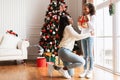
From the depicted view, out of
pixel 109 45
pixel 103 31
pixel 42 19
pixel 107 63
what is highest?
pixel 42 19

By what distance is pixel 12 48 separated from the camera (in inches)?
264

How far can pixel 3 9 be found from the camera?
7855 mm

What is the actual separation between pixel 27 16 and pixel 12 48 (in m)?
1.75

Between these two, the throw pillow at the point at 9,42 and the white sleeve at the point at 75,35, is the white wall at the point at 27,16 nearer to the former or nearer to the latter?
the throw pillow at the point at 9,42

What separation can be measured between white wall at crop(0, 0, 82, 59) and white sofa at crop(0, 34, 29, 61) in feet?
3.13

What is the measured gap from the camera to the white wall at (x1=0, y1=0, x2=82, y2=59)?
787 cm

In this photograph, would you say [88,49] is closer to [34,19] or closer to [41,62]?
[41,62]

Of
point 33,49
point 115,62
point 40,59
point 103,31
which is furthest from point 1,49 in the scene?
point 115,62

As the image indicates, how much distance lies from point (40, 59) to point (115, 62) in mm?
2281

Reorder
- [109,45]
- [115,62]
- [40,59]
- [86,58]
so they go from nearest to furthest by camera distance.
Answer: [86,58] < [115,62] < [109,45] < [40,59]

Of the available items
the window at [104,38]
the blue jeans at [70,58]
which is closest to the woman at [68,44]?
the blue jeans at [70,58]

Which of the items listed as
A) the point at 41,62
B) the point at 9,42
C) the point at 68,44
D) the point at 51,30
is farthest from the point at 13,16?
the point at 68,44

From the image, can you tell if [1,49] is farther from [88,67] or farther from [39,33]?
[88,67]

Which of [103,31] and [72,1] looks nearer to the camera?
[103,31]
